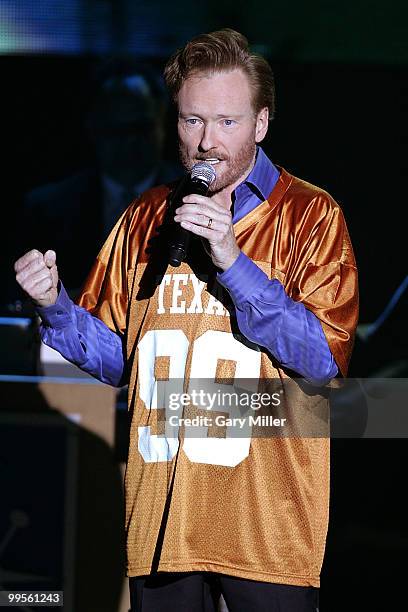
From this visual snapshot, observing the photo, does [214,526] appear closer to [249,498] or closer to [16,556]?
[249,498]

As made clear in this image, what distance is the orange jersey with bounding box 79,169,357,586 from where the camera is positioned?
2.40 metres

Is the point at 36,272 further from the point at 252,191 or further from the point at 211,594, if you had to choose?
the point at 211,594

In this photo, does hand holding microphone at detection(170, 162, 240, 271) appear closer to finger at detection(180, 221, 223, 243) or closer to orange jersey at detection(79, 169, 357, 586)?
finger at detection(180, 221, 223, 243)

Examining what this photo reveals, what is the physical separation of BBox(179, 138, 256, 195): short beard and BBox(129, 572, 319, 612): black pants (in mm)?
849

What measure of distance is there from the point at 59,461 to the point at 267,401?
1757 mm

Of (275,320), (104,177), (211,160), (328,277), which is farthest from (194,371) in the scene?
(104,177)

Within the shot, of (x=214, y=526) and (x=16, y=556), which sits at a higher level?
(x=214, y=526)

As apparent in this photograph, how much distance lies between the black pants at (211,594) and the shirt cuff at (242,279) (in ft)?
1.99

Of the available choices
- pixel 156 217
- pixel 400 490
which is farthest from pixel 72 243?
pixel 156 217

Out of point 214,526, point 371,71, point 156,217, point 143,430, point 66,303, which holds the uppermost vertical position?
point 371,71

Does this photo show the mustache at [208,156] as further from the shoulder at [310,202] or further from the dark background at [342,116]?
the dark background at [342,116]

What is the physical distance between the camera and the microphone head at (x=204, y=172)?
2388 mm

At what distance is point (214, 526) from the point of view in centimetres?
241

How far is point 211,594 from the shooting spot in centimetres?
248
